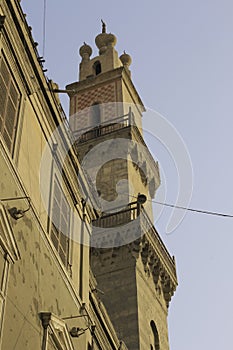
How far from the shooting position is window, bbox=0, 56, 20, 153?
9853 millimetres

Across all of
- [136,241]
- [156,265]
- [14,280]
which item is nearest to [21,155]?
[14,280]

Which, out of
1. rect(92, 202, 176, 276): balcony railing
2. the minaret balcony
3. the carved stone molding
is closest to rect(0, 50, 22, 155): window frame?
the minaret balcony

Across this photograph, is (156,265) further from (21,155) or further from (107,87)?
(21,155)

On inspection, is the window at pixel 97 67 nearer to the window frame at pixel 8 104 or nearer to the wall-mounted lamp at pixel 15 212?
the window frame at pixel 8 104

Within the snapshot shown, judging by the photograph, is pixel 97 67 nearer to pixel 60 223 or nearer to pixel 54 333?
pixel 60 223

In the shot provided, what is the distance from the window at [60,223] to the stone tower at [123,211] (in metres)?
10.2

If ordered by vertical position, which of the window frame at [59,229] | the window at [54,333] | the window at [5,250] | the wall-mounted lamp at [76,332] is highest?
the window frame at [59,229]

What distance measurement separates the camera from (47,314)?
986 centimetres

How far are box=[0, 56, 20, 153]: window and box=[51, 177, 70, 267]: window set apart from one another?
197cm

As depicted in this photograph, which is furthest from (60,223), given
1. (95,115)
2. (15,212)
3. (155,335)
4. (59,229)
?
(95,115)

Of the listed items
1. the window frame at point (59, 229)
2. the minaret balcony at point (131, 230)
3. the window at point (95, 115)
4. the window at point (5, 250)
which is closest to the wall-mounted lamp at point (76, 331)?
the window frame at point (59, 229)

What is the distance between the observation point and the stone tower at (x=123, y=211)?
2267cm

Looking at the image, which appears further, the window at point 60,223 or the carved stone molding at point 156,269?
the carved stone molding at point 156,269

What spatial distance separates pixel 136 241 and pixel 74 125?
9.43 m
